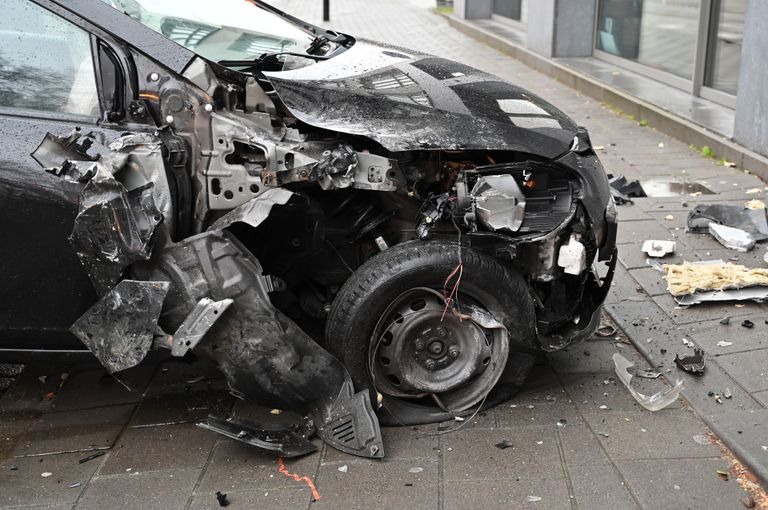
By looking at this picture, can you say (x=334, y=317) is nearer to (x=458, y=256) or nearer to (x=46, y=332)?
(x=458, y=256)

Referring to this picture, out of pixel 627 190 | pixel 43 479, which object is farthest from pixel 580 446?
pixel 627 190

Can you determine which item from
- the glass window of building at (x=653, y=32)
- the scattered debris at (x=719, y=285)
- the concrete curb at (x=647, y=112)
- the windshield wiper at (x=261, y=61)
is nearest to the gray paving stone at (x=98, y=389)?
the windshield wiper at (x=261, y=61)

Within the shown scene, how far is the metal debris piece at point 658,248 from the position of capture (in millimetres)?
5789

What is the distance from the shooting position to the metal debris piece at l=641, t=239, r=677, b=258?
5.79 meters

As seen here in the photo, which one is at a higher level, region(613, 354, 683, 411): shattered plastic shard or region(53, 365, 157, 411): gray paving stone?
region(613, 354, 683, 411): shattered plastic shard

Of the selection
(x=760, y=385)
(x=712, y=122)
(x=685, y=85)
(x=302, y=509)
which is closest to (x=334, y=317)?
(x=302, y=509)

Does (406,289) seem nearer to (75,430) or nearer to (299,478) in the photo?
(299,478)

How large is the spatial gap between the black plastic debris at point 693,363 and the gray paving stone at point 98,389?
272cm

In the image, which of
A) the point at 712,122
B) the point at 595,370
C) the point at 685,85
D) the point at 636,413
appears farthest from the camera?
the point at 685,85

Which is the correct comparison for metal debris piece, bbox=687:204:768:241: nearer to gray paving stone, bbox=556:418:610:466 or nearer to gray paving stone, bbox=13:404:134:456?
gray paving stone, bbox=556:418:610:466

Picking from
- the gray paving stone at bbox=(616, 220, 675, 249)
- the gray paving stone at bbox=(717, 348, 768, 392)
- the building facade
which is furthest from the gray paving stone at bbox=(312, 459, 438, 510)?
the building facade

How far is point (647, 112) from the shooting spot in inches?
366

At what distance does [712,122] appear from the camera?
8.44 meters

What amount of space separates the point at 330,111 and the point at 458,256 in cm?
86
